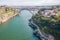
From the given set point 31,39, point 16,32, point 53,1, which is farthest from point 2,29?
point 53,1

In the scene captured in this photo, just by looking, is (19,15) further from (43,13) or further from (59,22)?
(59,22)

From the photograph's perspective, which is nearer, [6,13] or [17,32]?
[17,32]

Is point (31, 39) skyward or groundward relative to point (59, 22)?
groundward

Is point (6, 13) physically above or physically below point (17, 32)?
below

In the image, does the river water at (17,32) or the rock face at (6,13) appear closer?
the river water at (17,32)

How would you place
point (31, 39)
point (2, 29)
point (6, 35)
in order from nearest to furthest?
point (31, 39) < point (6, 35) < point (2, 29)

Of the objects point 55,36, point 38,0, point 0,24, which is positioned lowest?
point 0,24

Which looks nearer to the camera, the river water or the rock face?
the river water

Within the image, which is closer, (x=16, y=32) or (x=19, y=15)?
(x=16, y=32)

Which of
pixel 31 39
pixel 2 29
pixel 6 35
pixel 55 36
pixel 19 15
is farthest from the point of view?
pixel 19 15
